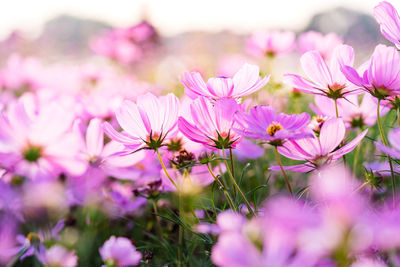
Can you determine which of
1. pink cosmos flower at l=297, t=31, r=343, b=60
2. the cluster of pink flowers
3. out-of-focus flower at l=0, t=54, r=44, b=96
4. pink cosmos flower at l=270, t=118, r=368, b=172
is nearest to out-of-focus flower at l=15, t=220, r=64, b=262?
the cluster of pink flowers

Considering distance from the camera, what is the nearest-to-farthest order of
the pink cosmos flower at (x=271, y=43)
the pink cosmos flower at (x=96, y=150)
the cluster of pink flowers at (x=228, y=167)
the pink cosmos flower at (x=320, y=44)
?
the cluster of pink flowers at (x=228, y=167) → the pink cosmos flower at (x=96, y=150) → the pink cosmos flower at (x=320, y=44) → the pink cosmos flower at (x=271, y=43)

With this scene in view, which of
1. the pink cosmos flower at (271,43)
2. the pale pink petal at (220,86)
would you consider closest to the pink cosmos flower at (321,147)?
the pale pink petal at (220,86)

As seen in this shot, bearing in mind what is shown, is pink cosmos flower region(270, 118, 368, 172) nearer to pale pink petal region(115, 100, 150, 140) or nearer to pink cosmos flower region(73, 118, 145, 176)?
pale pink petal region(115, 100, 150, 140)

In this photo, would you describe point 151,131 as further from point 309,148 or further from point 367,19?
point 367,19

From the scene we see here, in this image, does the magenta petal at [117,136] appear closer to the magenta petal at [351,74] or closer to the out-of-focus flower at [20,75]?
the magenta petal at [351,74]

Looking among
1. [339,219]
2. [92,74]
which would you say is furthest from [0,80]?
[339,219]

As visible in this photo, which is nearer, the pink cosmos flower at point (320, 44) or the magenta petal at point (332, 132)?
the magenta petal at point (332, 132)
